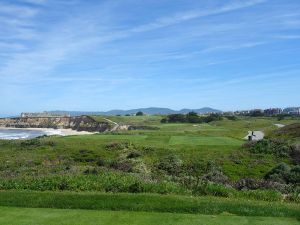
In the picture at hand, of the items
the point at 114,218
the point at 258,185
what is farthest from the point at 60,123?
the point at 114,218

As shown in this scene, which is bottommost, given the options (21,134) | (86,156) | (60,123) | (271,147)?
(21,134)

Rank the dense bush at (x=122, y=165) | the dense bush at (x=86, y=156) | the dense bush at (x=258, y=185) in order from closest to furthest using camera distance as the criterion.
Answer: the dense bush at (x=258, y=185)
the dense bush at (x=122, y=165)
the dense bush at (x=86, y=156)

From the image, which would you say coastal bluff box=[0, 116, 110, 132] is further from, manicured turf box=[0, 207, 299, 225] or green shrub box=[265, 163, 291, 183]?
manicured turf box=[0, 207, 299, 225]

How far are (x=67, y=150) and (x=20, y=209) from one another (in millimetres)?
28468

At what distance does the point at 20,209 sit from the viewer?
13445mm

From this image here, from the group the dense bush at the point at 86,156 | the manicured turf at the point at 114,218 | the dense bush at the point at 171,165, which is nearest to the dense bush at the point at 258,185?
the manicured turf at the point at 114,218

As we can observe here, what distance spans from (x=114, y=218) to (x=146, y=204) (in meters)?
1.72

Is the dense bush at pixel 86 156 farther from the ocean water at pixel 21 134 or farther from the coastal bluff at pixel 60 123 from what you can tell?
the coastal bluff at pixel 60 123

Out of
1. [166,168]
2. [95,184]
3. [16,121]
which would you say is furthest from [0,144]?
[16,121]

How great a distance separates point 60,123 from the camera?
168m

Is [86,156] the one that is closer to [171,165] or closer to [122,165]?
[122,165]

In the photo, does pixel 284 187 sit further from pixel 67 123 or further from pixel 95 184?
pixel 67 123

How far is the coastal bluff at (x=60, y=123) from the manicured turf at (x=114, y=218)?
383 ft

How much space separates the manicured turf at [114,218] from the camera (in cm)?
1178
